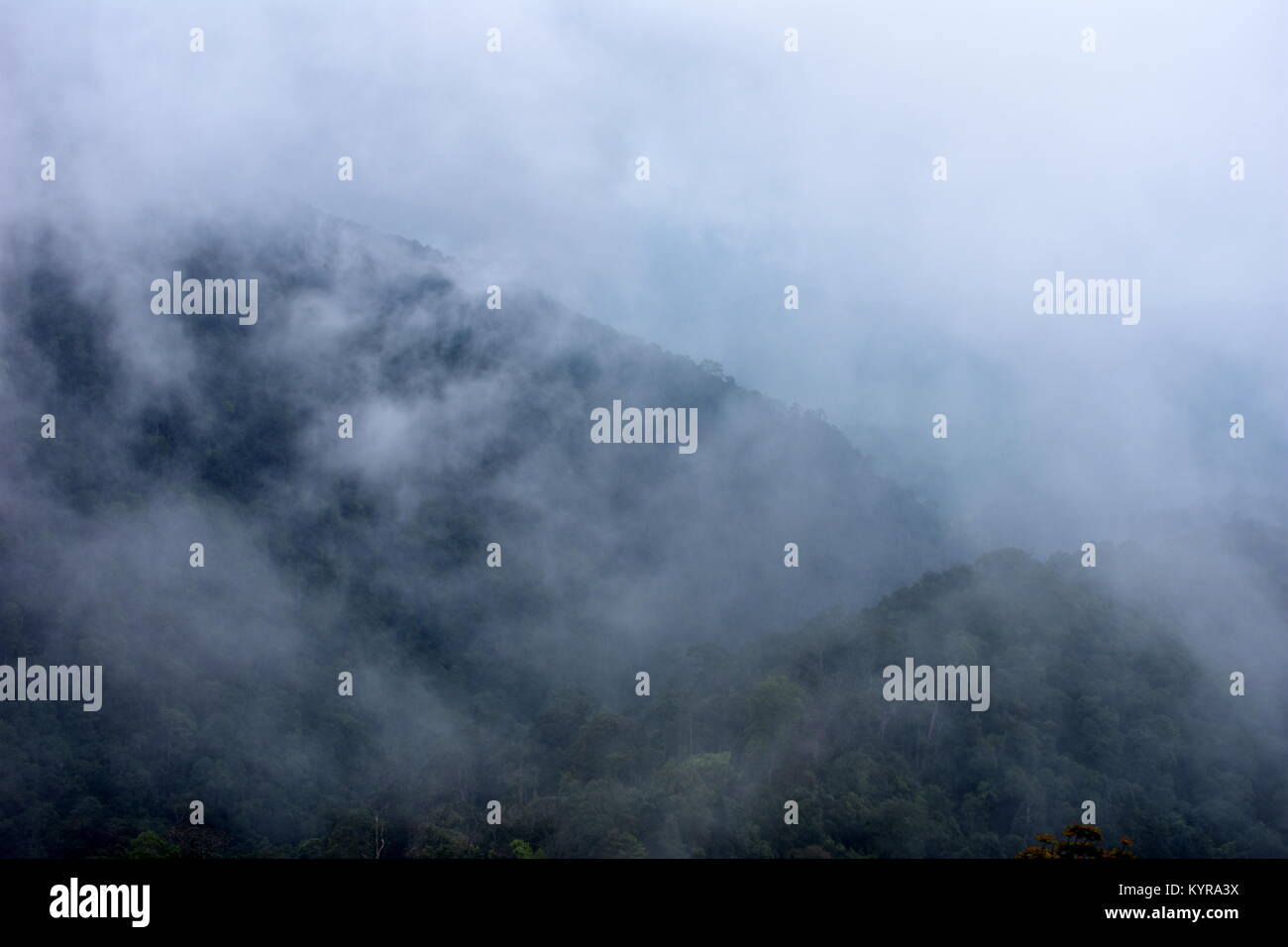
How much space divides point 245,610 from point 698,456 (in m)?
29.7

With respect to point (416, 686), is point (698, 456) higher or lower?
higher

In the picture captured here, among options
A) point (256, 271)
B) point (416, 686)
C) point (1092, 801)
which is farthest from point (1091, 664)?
point (256, 271)

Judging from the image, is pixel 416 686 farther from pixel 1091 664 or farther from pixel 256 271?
pixel 256 271

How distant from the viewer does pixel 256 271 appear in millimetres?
74562

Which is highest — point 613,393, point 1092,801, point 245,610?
point 613,393

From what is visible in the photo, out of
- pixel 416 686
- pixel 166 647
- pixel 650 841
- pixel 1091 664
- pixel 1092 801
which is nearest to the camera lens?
pixel 650 841

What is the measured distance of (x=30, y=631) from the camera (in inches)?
1892

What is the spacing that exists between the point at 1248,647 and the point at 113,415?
62343 millimetres
